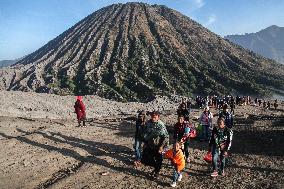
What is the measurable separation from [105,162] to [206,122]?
491 cm

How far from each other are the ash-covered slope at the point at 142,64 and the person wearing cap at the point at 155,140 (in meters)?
50.6

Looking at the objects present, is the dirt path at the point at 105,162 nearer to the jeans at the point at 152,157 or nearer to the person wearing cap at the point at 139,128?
the person wearing cap at the point at 139,128

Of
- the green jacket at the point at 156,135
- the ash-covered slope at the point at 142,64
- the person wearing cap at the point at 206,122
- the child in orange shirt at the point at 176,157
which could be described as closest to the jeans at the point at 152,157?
the green jacket at the point at 156,135

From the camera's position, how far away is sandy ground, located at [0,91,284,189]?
11102 millimetres

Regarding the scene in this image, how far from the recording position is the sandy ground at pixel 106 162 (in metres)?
11.1

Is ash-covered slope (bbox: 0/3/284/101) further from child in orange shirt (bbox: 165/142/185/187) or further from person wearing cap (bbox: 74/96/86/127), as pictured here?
child in orange shirt (bbox: 165/142/185/187)

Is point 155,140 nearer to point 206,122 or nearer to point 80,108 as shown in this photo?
point 206,122

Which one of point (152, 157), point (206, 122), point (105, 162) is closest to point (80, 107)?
point (105, 162)

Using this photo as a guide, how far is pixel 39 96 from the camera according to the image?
39.1m

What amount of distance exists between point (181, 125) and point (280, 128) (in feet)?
34.2

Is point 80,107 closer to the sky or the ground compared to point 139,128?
closer to the ground

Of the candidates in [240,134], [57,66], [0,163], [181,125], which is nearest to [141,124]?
[181,125]

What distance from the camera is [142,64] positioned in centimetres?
8038

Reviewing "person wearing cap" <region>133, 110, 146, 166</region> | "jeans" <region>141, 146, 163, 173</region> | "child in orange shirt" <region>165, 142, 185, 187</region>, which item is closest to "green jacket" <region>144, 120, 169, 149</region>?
"jeans" <region>141, 146, 163, 173</region>
